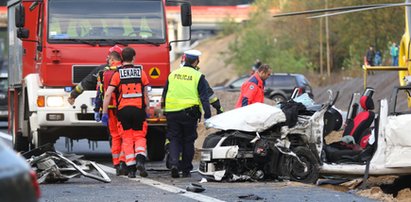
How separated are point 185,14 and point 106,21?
1.20 m

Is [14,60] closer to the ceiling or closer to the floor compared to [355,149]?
closer to the ceiling

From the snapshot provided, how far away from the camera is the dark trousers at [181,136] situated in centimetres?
1525

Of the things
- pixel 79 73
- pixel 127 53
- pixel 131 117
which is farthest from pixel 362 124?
pixel 79 73

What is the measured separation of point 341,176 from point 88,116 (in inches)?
198

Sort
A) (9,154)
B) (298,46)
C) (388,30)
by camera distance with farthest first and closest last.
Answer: (298,46), (388,30), (9,154)

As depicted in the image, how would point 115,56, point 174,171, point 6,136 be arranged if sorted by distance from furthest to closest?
point 6,136 → point 115,56 → point 174,171

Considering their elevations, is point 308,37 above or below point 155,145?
above

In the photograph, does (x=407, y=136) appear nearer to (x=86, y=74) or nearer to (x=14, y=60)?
(x=86, y=74)

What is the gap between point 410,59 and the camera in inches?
992

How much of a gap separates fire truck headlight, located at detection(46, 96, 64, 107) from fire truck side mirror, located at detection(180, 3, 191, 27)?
7.12 ft

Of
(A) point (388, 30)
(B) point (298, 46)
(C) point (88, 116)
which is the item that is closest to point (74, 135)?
(C) point (88, 116)

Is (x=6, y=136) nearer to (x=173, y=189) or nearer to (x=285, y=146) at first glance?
(x=285, y=146)

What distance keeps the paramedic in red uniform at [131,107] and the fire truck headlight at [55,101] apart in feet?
8.69

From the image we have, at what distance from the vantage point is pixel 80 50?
17.9 meters
